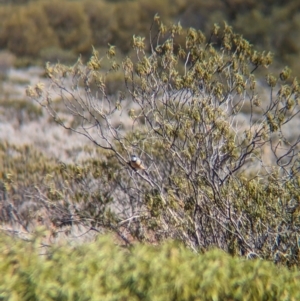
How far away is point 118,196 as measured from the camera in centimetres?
648

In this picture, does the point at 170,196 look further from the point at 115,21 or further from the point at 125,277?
the point at 115,21

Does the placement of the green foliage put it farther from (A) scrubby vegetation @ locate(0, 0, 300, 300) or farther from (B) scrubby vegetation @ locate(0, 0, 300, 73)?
(B) scrubby vegetation @ locate(0, 0, 300, 73)

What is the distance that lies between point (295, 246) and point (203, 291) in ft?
7.09

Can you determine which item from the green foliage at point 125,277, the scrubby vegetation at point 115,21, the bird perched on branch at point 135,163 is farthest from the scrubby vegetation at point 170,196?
the scrubby vegetation at point 115,21

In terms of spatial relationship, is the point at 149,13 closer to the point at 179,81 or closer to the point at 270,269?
the point at 179,81

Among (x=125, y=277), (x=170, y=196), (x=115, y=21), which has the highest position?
(x=115, y=21)

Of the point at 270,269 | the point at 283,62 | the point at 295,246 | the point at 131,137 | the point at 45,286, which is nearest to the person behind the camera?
the point at 45,286

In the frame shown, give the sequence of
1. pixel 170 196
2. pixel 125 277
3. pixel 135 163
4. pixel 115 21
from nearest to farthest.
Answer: pixel 125 277 → pixel 170 196 → pixel 135 163 → pixel 115 21

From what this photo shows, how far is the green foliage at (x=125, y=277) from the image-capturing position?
3.08 m

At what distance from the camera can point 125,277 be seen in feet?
10.4

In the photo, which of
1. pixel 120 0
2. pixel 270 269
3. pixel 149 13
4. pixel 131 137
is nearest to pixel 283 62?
pixel 149 13

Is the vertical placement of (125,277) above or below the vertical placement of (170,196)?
below

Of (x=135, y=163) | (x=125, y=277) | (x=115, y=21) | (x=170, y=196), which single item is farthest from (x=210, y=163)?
(x=115, y=21)

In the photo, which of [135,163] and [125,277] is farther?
[135,163]
